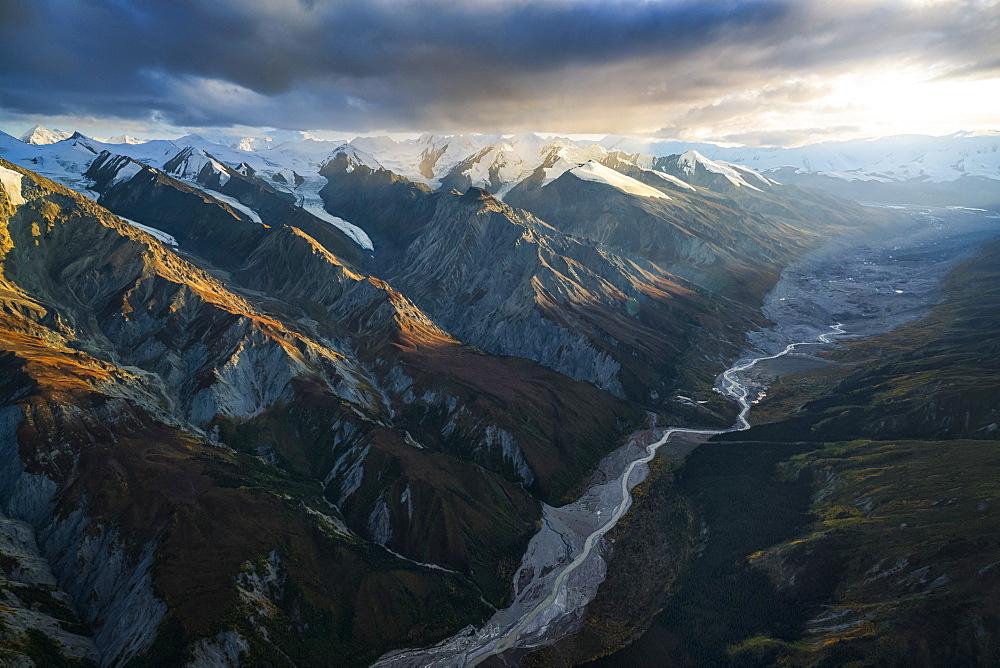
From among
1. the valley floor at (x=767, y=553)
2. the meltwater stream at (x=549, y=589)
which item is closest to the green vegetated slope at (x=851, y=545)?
the valley floor at (x=767, y=553)

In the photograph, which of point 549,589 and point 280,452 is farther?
point 280,452

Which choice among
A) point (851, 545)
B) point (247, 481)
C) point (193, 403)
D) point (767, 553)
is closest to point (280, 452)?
point (247, 481)

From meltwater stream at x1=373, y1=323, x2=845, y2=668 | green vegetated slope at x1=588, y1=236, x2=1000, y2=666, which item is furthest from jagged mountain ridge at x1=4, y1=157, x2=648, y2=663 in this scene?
green vegetated slope at x1=588, y1=236, x2=1000, y2=666

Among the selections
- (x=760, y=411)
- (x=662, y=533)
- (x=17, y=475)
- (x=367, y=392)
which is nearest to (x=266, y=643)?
(x=17, y=475)

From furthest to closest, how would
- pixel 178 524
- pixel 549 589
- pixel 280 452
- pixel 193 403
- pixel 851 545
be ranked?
pixel 193 403 → pixel 280 452 → pixel 549 589 → pixel 851 545 → pixel 178 524

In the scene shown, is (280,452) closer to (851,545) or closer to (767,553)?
(767,553)

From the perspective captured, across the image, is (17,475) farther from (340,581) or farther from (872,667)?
(872,667)

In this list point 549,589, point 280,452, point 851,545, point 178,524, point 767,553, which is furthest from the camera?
point 280,452

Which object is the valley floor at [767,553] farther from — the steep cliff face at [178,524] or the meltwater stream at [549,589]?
the steep cliff face at [178,524]
